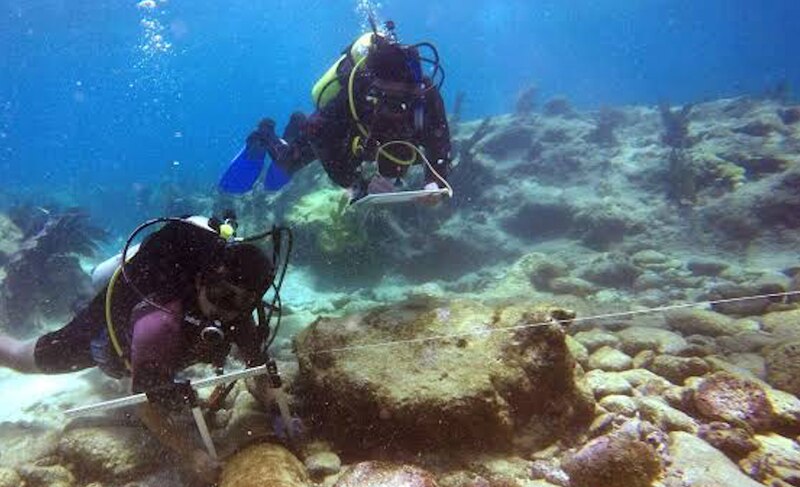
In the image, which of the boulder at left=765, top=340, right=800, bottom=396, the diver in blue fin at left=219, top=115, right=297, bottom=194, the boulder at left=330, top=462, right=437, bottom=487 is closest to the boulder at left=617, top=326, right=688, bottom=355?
the boulder at left=765, top=340, right=800, bottom=396

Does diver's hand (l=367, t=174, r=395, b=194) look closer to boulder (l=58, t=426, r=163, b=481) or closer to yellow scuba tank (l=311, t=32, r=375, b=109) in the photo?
yellow scuba tank (l=311, t=32, r=375, b=109)

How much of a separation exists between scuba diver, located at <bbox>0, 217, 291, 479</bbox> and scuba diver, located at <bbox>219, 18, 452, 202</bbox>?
2.28 metres

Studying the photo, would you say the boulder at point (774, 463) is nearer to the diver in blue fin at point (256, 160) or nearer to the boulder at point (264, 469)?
the boulder at point (264, 469)

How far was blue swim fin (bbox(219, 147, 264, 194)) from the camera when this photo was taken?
292 inches

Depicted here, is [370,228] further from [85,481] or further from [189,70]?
[189,70]

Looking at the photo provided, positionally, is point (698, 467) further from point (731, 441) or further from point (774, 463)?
point (774, 463)

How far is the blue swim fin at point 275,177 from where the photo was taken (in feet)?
24.9

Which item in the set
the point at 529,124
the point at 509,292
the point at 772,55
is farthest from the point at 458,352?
the point at 772,55

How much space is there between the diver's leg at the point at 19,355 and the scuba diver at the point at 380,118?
3269mm

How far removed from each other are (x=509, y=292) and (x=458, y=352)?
4558mm

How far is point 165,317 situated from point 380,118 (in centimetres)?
316

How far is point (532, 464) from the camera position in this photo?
3283 mm

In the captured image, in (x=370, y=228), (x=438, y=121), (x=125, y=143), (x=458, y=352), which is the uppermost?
(x=125, y=143)

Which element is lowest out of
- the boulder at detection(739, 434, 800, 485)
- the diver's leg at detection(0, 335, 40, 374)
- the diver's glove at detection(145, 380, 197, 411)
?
the boulder at detection(739, 434, 800, 485)
